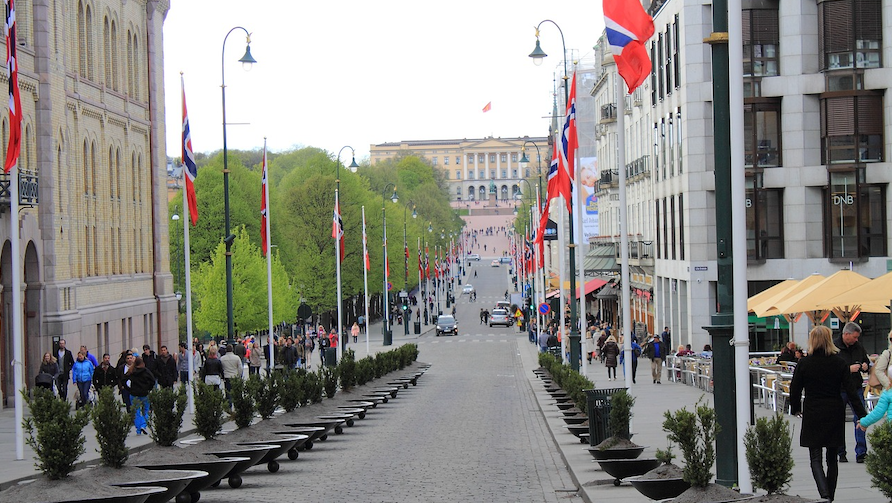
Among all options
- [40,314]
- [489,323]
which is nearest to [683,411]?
[40,314]

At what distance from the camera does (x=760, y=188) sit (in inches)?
1624

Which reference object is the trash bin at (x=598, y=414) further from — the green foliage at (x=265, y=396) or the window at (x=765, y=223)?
the window at (x=765, y=223)

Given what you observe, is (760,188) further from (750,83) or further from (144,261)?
(144,261)

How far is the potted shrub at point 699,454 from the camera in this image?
34.8 feet

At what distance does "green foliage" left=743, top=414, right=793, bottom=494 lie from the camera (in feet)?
32.0

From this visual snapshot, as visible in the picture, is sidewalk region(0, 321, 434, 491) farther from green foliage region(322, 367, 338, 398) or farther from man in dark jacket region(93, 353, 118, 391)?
green foliage region(322, 367, 338, 398)

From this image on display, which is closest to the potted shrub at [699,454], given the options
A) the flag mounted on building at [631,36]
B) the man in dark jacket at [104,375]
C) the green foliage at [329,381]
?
the flag mounted on building at [631,36]

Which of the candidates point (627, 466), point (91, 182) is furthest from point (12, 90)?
point (91, 182)

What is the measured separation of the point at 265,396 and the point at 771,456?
1205 cm

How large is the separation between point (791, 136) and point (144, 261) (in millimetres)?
24994

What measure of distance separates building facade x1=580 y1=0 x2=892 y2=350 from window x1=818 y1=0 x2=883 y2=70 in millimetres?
32

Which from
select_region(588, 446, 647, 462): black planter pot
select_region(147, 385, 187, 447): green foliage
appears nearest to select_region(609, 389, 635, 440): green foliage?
select_region(588, 446, 647, 462): black planter pot

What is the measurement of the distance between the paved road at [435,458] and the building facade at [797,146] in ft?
33.3

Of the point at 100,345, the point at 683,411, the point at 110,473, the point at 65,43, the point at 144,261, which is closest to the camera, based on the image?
the point at 683,411
